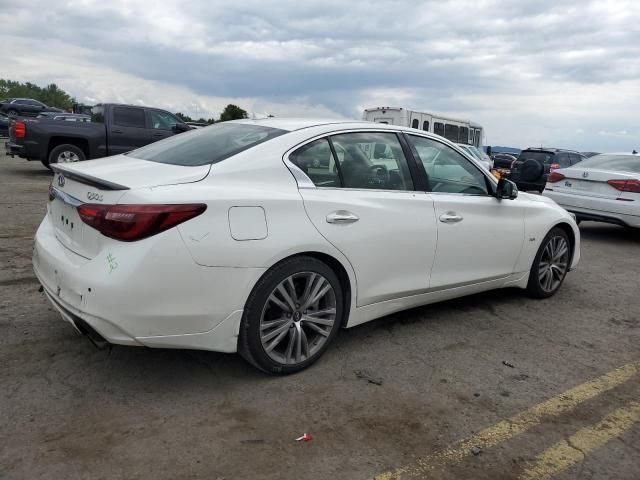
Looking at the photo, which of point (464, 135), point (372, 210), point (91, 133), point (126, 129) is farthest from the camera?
point (464, 135)

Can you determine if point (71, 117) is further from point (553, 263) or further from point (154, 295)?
point (154, 295)

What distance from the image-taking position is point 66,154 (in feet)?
38.9

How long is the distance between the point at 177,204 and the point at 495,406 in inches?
80.5

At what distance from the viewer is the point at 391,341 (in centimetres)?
393

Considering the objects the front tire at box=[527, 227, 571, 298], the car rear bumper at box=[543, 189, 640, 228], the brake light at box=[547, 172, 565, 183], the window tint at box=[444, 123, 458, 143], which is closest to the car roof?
the front tire at box=[527, 227, 571, 298]

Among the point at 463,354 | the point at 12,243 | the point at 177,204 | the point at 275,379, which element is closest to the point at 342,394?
the point at 275,379

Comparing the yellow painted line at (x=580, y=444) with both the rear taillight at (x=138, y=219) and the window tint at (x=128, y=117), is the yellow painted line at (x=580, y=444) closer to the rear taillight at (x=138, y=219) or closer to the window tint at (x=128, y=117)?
the rear taillight at (x=138, y=219)

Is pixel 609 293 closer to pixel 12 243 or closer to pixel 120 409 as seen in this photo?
pixel 120 409

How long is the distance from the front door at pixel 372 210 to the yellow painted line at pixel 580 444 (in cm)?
138

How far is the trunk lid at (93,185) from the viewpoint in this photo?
9.30 feet

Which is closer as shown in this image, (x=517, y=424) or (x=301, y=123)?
(x=517, y=424)

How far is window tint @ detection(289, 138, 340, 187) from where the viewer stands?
3.36 meters

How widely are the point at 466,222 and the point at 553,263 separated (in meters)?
1.54

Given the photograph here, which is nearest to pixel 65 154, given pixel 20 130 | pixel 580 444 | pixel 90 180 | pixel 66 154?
pixel 66 154
